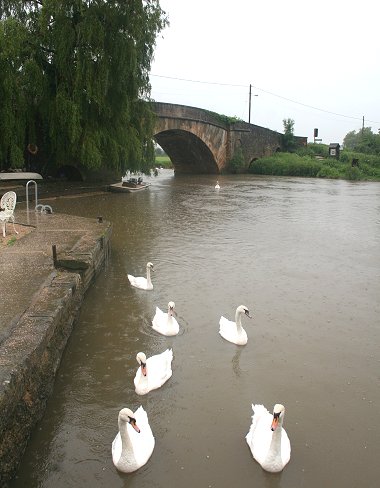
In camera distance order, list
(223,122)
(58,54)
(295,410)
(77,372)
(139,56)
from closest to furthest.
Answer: (295,410), (77,372), (58,54), (139,56), (223,122)

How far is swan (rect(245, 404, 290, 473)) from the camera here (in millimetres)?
3371

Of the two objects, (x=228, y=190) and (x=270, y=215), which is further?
(x=228, y=190)

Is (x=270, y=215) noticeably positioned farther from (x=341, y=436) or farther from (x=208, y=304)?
(x=341, y=436)

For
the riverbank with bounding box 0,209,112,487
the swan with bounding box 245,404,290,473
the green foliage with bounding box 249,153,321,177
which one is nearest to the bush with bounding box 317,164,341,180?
the green foliage with bounding box 249,153,321,177

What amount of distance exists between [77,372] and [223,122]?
111 ft

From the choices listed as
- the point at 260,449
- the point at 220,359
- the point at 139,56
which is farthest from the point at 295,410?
the point at 139,56

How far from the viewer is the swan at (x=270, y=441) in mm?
3371

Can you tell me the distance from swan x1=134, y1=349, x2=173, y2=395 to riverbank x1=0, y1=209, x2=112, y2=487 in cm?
81

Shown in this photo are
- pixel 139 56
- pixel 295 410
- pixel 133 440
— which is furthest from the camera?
pixel 139 56

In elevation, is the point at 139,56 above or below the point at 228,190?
above

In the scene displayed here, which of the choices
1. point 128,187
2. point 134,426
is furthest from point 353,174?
point 134,426

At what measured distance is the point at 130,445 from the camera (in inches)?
A: 131

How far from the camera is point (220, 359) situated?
194 inches

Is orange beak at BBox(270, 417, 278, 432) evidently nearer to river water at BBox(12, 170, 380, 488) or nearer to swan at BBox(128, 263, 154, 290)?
river water at BBox(12, 170, 380, 488)
